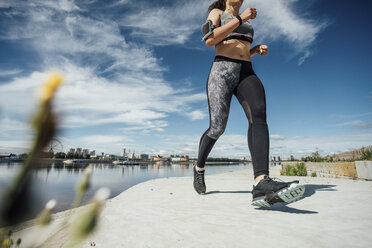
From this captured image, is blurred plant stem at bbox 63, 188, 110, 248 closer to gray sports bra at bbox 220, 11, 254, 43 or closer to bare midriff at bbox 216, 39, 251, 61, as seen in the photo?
bare midriff at bbox 216, 39, 251, 61

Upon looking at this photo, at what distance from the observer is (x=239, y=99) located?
9.57 ft

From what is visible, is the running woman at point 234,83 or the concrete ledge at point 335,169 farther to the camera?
the concrete ledge at point 335,169

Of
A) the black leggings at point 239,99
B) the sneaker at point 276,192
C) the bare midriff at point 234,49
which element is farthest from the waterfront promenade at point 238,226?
the bare midriff at point 234,49

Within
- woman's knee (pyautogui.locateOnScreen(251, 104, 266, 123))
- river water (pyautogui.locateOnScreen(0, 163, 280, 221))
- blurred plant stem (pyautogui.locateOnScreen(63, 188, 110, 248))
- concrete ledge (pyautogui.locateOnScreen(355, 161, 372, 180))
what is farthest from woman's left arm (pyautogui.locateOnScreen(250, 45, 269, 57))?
concrete ledge (pyautogui.locateOnScreen(355, 161, 372, 180))

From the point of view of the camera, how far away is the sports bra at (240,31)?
9.56ft

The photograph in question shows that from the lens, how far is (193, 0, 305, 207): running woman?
2.49 meters

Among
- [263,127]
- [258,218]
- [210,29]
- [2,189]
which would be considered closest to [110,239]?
[258,218]

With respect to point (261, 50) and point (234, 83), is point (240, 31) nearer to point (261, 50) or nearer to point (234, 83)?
point (261, 50)

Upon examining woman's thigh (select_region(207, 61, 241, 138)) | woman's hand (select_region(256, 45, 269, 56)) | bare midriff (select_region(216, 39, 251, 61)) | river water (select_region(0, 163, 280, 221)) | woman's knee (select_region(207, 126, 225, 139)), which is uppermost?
woman's hand (select_region(256, 45, 269, 56))

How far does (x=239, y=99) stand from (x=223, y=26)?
954 millimetres

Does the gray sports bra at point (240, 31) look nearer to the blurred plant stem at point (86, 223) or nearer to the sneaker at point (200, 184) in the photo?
the sneaker at point (200, 184)

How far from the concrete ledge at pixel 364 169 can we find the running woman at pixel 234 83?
5.00 meters

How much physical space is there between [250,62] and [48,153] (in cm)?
299

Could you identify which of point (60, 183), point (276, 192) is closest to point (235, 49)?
point (276, 192)
